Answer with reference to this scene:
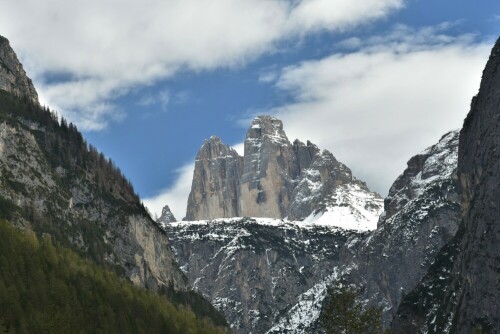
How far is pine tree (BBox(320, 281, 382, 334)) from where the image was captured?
122 m

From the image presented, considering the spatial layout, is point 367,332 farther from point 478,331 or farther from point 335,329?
point 478,331

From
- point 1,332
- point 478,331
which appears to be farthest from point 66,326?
point 478,331

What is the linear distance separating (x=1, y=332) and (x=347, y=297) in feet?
339

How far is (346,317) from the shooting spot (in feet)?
401

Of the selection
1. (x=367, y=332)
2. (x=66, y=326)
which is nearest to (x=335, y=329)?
(x=367, y=332)

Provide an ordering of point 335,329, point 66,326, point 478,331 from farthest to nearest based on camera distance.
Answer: point 66,326 → point 478,331 → point 335,329

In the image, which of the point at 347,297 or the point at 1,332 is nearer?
the point at 347,297

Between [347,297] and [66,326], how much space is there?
303 feet

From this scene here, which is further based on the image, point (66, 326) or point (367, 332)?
point (66, 326)

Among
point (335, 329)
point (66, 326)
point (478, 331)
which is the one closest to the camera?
point (335, 329)

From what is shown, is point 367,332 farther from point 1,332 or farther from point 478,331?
point 1,332

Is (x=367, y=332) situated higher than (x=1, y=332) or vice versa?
(x=1, y=332)

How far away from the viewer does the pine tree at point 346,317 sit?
122 m

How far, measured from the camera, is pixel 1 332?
19762 cm
